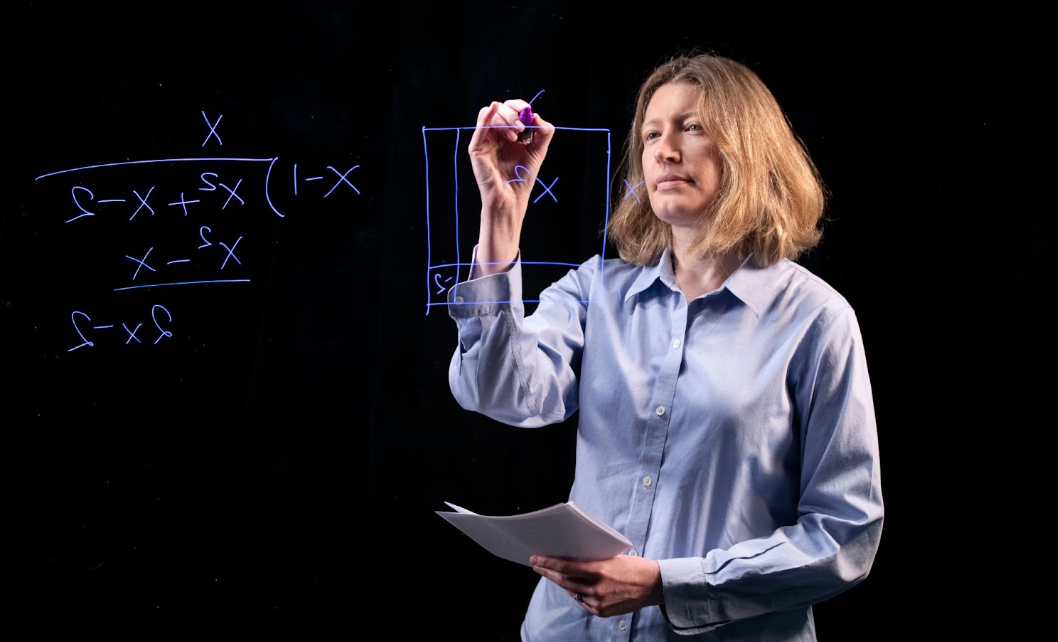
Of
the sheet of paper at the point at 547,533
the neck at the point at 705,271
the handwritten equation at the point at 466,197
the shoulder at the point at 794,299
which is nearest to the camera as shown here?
the sheet of paper at the point at 547,533

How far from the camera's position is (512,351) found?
1.14 meters

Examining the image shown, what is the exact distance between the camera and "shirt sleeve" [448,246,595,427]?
113 centimetres

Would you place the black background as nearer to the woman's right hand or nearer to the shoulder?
the woman's right hand

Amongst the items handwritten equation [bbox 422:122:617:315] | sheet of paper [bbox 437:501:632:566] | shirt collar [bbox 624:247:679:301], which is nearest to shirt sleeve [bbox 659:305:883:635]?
sheet of paper [bbox 437:501:632:566]

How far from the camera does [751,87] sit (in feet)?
3.95

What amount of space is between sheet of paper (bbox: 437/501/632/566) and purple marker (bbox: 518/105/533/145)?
1.83 ft

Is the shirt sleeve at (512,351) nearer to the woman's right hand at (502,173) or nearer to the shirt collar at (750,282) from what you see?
the woman's right hand at (502,173)

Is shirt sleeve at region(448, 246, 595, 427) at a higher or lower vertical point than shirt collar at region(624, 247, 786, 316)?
lower

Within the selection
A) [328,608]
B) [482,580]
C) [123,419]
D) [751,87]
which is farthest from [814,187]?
[123,419]

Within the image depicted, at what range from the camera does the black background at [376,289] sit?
128 centimetres

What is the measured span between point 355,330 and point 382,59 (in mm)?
461

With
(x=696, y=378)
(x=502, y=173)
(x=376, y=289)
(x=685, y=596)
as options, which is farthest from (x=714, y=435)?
(x=376, y=289)

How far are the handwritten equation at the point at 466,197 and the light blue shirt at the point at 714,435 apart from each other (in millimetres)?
209

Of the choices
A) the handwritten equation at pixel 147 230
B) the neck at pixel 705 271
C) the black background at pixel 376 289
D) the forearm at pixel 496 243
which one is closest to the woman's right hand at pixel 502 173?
the forearm at pixel 496 243
